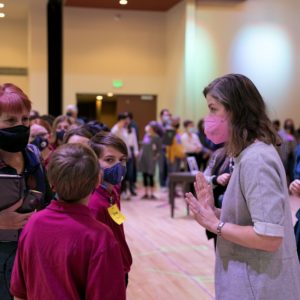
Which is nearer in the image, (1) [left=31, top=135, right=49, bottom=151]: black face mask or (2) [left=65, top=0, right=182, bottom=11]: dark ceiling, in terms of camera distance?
(1) [left=31, top=135, right=49, bottom=151]: black face mask

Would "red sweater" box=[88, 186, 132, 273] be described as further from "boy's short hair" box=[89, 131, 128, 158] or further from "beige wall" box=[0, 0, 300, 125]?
"beige wall" box=[0, 0, 300, 125]

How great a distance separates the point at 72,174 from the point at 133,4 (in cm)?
1222

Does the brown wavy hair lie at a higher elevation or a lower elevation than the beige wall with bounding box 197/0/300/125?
lower

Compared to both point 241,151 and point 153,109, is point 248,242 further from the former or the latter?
point 153,109

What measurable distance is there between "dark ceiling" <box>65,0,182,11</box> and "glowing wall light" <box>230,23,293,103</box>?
218 cm

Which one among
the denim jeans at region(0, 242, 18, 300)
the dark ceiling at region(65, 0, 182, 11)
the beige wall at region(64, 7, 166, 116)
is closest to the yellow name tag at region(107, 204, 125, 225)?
the denim jeans at region(0, 242, 18, 300)

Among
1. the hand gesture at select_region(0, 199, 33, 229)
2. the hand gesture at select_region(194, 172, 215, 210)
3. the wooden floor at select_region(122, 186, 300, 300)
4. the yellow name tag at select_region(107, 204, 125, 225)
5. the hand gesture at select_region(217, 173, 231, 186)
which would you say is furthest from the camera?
the wooden floor at select_region(122, 186, 300, 300)

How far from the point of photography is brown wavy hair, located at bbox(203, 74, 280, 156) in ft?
5.76

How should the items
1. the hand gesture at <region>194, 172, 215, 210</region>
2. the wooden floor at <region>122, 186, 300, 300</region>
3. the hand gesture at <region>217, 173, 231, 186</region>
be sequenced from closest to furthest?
the hand gesture at <region>194, 172, 215, 210</region> → the hand gesture at <region>217, 173, 231, 186</region> → the wooden floor at <region>122, 186, 300, 300</region>

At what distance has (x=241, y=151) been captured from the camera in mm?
1746

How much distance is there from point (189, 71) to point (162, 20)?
1993 mm

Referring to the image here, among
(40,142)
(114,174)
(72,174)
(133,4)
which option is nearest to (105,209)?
(114,174)

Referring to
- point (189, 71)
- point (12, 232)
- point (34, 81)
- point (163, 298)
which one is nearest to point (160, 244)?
point (163, 298)

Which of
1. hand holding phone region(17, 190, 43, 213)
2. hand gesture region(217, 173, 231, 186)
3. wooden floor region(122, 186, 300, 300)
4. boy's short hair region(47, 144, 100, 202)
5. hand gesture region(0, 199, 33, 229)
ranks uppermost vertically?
boy's short hair region(47, 144, 100, 202)
